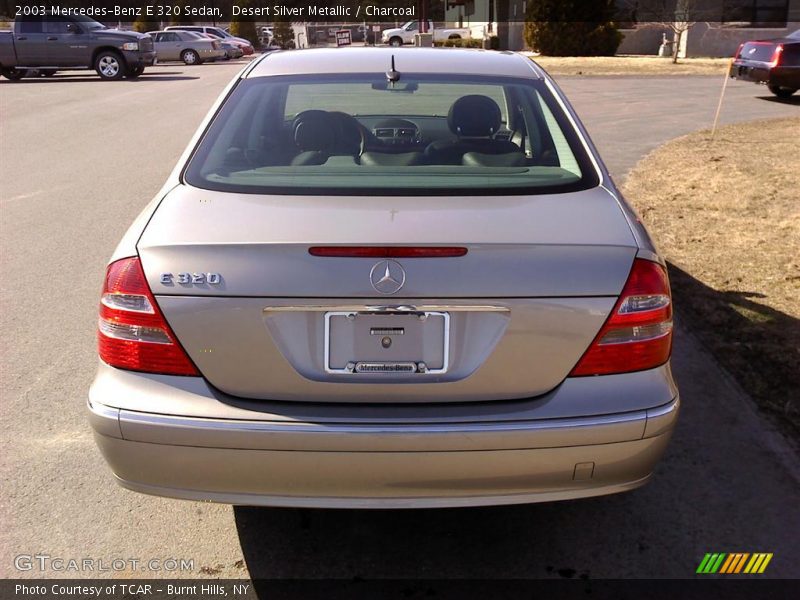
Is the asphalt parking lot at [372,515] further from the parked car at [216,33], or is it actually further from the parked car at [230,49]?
the parked car at [216,33]

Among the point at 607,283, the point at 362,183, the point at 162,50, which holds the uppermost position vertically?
the point at 362,183

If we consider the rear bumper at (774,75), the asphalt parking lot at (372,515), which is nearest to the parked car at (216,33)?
the rear bumper at (774,75)

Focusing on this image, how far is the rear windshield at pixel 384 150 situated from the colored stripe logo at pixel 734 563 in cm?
143

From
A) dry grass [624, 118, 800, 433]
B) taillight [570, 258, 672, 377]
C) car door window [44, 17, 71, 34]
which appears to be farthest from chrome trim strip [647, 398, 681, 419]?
car door window [44, 17, 71, 34]

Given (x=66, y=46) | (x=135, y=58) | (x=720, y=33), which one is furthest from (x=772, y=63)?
(x=66, y=46)

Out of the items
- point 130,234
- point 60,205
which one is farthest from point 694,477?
point 60,205

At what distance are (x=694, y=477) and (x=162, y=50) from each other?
39101mm

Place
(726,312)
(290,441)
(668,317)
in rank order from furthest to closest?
1. (726,312)
2. (668,317)
3. (290,441)

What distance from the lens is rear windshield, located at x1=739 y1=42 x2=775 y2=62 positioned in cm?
1662

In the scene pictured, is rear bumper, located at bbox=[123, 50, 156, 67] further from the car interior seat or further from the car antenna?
the car antenna

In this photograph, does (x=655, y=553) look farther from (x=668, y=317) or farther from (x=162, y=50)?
(x=162, y=50)

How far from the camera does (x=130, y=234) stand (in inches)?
104

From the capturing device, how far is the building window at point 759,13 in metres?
34.0

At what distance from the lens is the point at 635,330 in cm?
248
